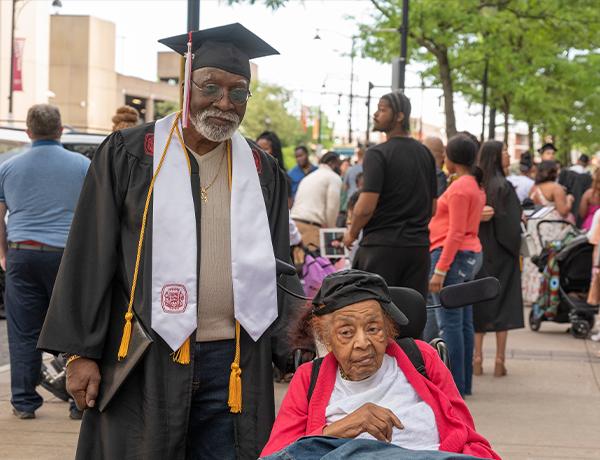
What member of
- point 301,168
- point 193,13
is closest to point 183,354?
point 193,13

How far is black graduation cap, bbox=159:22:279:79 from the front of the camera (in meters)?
4.42

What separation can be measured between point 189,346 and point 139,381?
21cm

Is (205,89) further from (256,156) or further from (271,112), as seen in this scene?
(271,112)

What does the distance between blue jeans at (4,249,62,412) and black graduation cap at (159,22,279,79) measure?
3617 millimetres

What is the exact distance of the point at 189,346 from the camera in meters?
4.25

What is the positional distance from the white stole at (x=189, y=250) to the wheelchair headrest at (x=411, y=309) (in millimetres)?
509

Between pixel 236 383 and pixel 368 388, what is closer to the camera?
pixel 368 388

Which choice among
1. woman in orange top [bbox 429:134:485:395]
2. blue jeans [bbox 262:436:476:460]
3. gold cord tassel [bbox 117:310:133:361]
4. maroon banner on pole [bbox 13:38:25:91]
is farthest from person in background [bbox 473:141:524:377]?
maroon banner on pole [bbox 13:38:25:91]

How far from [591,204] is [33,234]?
848cm

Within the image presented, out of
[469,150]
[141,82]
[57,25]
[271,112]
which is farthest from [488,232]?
[271,112]

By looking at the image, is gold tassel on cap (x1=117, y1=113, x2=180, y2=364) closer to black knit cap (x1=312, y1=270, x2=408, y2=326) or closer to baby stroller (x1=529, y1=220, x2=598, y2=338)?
black knit cap (x1=312, y1=270, x2=408, y2=326)

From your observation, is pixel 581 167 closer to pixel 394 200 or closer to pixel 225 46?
pixel 394 200

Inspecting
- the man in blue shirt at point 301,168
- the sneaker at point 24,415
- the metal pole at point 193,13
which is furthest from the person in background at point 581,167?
the sneaker at point 24,415

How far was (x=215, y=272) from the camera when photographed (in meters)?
4.35
